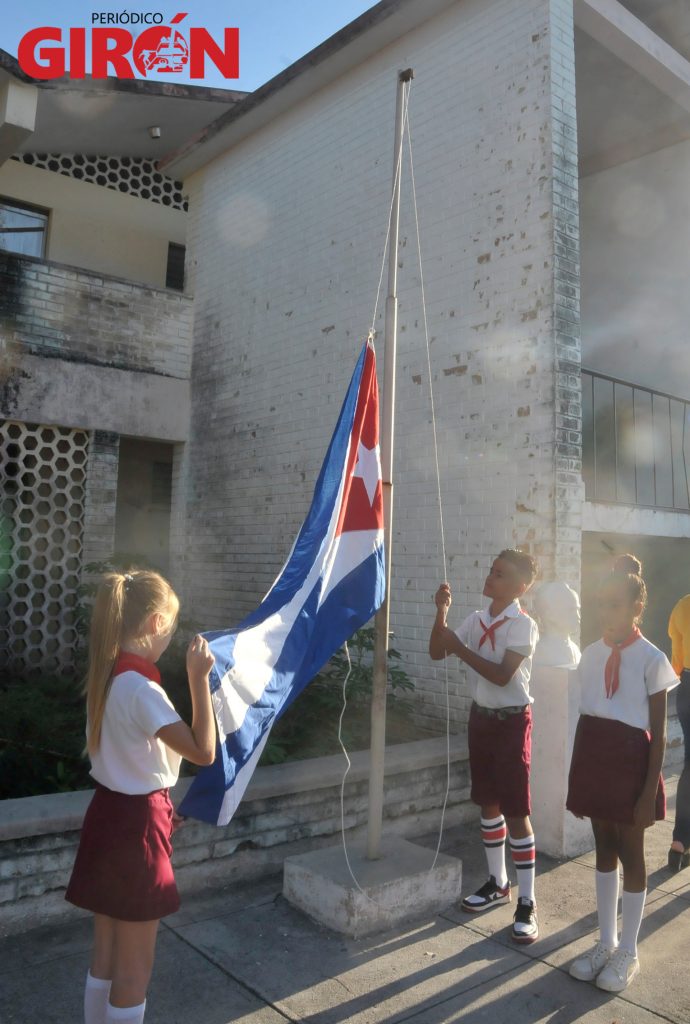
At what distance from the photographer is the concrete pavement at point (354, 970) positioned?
310 centimetres

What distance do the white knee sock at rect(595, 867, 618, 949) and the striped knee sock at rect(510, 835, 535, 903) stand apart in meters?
0.42

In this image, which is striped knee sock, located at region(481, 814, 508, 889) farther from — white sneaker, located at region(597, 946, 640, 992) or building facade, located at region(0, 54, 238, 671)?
building facade, located at region(0, 54, 238, 671)

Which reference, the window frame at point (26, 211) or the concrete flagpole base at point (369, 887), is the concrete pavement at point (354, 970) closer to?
the concrete flagpole base at point (369, 887)

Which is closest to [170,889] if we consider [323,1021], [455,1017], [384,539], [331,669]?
[323,1021]

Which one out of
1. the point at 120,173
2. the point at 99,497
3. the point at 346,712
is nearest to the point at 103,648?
the point at 346,712

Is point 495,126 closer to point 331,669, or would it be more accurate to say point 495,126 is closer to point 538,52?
point 538,52

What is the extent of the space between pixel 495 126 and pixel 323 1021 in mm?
5862

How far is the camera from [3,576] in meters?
7.93

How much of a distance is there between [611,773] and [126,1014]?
206 cm

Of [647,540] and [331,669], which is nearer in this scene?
[331,669]

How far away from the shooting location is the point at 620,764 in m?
3.40

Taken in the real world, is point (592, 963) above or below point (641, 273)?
below

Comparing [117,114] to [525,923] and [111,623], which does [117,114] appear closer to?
[111,623]

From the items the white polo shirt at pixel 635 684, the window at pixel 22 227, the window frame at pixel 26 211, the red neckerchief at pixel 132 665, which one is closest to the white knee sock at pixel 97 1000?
the red neckerchief at pixel 132 665
